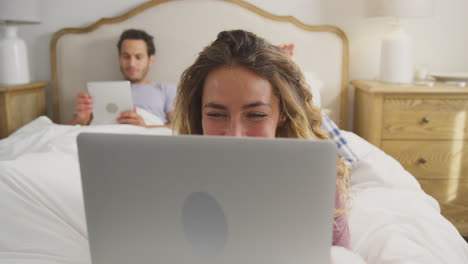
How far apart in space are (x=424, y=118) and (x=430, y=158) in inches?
8.3

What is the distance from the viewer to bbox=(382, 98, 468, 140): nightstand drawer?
2.22 meters

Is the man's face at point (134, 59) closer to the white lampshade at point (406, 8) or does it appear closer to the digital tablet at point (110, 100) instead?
the digital tablet at point (110, 100)

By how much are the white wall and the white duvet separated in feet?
4.37

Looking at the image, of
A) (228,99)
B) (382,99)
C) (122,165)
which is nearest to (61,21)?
(382,99)

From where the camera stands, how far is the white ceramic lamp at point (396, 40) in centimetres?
230

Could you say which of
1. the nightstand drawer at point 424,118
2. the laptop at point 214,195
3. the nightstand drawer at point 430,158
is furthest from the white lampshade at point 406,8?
the laptop at point 214,195

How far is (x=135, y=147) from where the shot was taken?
53cm

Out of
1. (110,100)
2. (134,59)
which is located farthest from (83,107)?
(134,59)

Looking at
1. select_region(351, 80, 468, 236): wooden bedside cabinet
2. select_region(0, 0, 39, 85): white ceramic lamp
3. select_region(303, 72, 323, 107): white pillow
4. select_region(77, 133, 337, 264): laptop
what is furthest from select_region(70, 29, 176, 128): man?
select_region(77, 133, 337, 264): laptop

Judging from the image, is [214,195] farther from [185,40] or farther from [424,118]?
[185,40]

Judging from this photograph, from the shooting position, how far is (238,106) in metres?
0.88

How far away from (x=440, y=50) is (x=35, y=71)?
97.2 inches

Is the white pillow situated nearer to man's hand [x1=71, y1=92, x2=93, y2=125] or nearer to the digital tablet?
the digital tablet

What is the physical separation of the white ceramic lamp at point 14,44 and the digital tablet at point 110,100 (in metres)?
0.64
